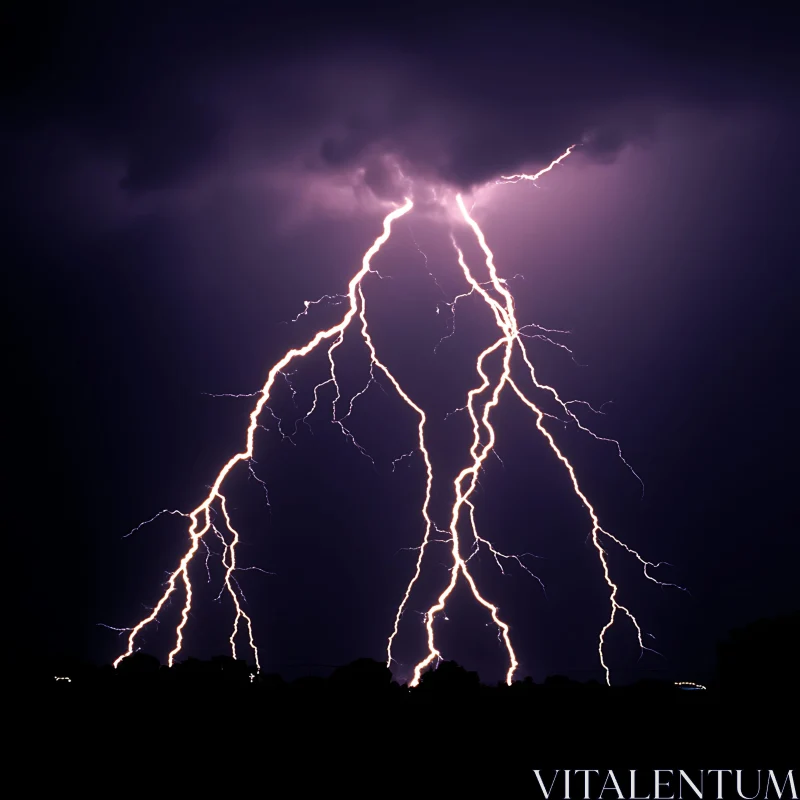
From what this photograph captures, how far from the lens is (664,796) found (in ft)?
9.33

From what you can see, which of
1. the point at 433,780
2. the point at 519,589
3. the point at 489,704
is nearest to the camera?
the point at 433,780

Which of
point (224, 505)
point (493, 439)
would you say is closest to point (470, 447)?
point (493, 439)

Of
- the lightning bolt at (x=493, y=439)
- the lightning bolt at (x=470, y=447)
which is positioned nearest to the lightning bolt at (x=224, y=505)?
the lightning bolt at (x=470, y=447)

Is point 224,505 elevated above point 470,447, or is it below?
below

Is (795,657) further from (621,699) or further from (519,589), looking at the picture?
(519,589)

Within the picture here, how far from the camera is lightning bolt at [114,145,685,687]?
24.1 feet

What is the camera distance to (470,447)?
748cm

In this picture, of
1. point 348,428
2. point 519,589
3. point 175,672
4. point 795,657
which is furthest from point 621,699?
point 348,428

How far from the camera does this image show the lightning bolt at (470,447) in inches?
289

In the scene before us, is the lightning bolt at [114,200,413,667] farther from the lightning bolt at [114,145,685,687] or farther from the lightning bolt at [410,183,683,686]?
the lightning bolt at [410,183,683,686]

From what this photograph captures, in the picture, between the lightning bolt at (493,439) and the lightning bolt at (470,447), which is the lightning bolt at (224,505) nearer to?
the lightning bolt at (470,447)

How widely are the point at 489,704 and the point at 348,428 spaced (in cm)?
462

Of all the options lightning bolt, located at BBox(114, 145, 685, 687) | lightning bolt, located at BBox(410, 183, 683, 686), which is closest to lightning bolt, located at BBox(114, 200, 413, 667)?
lightning bolt, located at BBox(114, 145, 685, 687)

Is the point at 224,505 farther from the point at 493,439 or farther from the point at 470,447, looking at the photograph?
the point at 493,439
